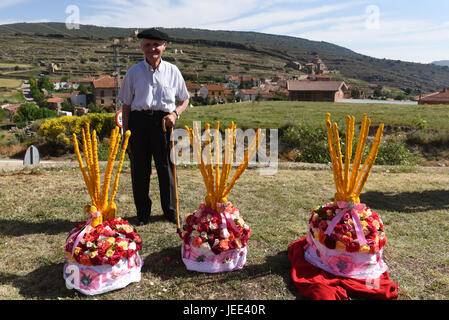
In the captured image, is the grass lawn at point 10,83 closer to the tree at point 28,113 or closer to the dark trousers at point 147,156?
the tree at point 28,113

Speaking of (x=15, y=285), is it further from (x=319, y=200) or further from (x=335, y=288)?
(x=319, y=200)

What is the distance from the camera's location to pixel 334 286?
3217 millimetres

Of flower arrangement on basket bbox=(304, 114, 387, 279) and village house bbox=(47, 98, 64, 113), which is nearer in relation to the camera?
flower arrangement on basket bbox=(304, 114, 387, 279)

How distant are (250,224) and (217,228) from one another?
1.60 meters

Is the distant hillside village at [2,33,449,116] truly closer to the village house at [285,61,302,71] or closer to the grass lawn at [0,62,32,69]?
the grass lawn at [0,62,32,69]

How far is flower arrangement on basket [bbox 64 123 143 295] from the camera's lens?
308 centimetres

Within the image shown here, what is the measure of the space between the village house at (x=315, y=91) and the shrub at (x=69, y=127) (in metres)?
44.8

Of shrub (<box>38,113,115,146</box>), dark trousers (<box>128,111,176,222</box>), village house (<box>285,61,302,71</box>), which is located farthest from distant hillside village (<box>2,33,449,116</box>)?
dark trousers (<box>128,111,176,222</box>)

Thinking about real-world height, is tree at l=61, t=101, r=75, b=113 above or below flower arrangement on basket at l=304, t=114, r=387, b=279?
above

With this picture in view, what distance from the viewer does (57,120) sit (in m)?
14.1

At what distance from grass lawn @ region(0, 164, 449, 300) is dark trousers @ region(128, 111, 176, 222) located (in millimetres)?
374

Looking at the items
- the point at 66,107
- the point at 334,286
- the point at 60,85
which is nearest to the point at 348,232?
the point at 334,286

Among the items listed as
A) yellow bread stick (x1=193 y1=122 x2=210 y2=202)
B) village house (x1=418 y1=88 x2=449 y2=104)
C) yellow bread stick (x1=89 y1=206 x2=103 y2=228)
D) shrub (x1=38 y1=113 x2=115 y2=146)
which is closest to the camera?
yellow bread stick (x1=89 y1=206 x2=103 y2=228)

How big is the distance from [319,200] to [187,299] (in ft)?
12.4
